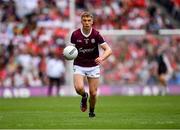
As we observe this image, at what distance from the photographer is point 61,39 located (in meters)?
35.1

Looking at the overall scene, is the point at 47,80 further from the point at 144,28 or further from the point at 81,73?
the point at 81,73

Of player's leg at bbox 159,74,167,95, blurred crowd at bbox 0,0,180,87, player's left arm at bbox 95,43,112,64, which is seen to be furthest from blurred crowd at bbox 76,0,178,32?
player's left arm at bbox 95,43,112,64

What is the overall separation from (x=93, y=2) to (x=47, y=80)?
5.46m

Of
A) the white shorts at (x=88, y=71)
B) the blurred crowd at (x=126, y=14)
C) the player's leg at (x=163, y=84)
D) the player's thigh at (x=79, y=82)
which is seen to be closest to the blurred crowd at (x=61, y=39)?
the blurred crowd at (x=126, y=14)

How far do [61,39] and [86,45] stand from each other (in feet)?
59.8

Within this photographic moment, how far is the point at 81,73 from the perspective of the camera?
17000 mm

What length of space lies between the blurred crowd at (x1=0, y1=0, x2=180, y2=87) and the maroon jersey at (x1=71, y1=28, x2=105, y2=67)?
1690 cm

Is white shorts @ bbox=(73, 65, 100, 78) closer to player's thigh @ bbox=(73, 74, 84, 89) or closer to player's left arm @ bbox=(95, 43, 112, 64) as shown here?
player's thigh @ bbox=(73, 74, 84, 89)

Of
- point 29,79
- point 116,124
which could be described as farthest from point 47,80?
point 116,124

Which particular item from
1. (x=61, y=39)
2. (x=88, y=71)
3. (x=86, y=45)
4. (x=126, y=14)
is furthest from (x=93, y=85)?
(x=126, y=14)

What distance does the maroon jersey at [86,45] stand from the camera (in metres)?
16.9

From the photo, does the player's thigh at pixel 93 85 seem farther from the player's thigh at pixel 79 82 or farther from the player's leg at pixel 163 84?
the player's leg at pixel 163 84

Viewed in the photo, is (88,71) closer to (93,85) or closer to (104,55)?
(93,85)

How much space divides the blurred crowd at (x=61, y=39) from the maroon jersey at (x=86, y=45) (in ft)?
55.4
